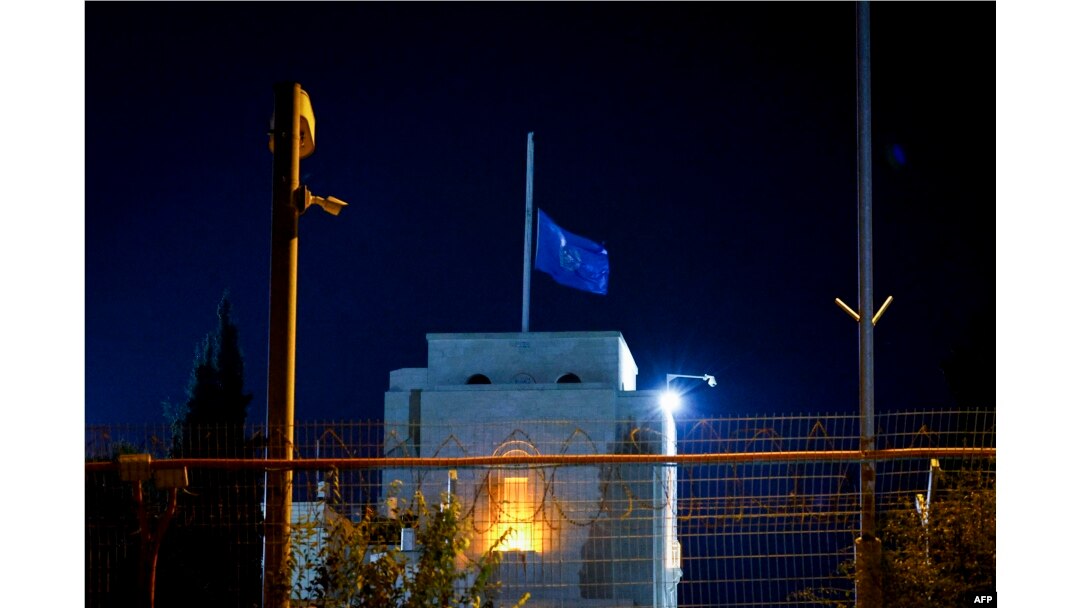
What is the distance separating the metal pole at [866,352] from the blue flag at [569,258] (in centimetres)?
1375

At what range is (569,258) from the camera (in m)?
21.8

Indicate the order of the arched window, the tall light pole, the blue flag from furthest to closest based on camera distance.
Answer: the blue flag
the tall light pole
the arched window

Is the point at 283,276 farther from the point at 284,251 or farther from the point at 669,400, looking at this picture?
Result: the point at 669,400

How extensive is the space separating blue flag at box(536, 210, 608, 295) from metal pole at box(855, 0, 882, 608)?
13745mm

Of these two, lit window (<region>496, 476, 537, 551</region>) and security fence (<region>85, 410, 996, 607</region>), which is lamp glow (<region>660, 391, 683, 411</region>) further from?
security fence (<region>85, 410, 996, 607</region>)

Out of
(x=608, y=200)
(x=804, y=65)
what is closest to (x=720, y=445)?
(x=804, y=65)

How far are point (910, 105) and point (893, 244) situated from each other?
15430 millimetres

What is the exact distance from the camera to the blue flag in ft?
70.6

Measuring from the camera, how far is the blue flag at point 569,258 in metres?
21.5

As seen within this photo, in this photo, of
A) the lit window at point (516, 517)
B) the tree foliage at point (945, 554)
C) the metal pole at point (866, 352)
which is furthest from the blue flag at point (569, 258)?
the tree foliage at point (945, 554)

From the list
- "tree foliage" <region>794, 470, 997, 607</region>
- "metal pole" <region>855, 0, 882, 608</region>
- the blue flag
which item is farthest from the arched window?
the blue flag

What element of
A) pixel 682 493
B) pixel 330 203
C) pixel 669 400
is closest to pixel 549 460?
pixel 682 493

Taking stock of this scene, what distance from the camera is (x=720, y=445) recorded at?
7691mm

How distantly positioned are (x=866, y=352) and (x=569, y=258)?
14.6 meters
